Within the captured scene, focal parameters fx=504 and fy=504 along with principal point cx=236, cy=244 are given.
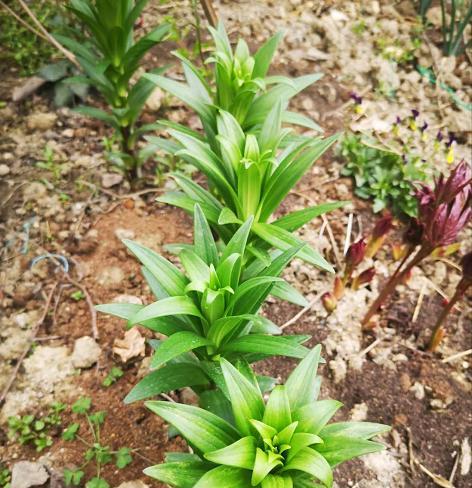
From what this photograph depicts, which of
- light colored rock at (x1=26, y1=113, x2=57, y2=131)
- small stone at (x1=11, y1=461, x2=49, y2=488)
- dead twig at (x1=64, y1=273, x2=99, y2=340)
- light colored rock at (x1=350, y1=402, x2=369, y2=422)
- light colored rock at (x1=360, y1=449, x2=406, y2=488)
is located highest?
light colored rock at (x1=26, y1=113, x2=57, y2=131)

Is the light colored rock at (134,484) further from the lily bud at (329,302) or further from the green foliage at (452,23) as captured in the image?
the green foliage at (452,23)

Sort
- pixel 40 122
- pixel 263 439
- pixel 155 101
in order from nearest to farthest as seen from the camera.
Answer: pixel 263 439 < pixel 40 122 < pixel 155 101

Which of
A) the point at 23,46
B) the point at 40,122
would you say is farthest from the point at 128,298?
the point at 23,46

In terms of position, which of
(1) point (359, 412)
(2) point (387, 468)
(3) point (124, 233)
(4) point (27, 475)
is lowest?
(4) point (27, 475)

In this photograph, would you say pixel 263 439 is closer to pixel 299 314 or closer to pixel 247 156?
pixel 247 156

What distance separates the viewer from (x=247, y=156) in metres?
1.79

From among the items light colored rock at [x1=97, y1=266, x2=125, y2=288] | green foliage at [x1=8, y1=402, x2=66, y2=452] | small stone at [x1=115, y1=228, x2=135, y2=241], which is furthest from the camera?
small stone at [x1=115, y1=228, x2=135, y2=241]

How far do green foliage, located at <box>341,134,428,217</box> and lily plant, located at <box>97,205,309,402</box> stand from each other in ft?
5.02

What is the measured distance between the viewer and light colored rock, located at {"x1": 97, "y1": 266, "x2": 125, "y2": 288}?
253 centimetres

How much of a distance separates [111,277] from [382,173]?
5.35 feet

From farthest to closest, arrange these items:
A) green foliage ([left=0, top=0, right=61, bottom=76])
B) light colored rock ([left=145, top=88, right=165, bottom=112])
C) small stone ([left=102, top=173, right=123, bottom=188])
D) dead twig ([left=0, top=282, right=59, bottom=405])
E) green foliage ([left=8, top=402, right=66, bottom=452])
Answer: green foliage ([left=0, top=0, right=61, bottom=76]) < light colored rock ([left=145, top=88, right=165, bottom=112]) < small stone ([left=102, top=173, right=123, bottom=188]) < dead twig ([left=0, top=282, right=59, bottom=405]) < green foliage ([left=8, top=402, right=66, bottom=452])

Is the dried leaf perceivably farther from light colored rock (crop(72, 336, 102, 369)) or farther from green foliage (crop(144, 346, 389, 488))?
green foliage (crop(144, 346, 389, 488))

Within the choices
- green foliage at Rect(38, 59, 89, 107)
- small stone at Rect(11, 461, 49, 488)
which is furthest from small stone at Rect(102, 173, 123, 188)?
small stone at Rect(11, 461, 49, 488)

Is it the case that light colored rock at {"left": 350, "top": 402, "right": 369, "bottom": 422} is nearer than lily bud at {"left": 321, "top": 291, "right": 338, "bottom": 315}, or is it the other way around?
light colored rock at {"left": 350, "top": 402, "right": 369, "bottom": 422}
